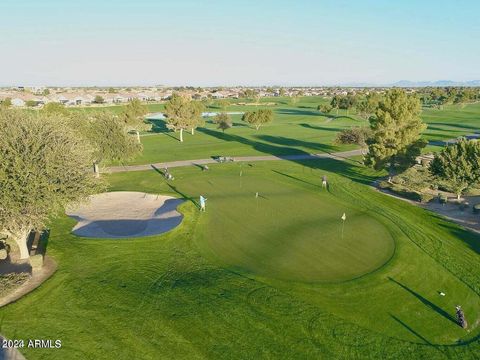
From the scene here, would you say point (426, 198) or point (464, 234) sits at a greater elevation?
point (426, 198)

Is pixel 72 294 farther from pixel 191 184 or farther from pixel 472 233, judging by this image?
pixel 472 233

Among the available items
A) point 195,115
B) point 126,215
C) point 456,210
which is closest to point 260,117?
point 195,115

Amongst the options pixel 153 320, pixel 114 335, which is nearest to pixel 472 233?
pixel 153 320

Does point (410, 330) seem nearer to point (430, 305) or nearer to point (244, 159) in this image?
point (430, 305)

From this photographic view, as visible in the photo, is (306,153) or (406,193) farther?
(306,153)

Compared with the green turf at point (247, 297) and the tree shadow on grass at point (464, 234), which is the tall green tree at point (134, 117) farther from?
the tree shadow on grass at point (464, 234)

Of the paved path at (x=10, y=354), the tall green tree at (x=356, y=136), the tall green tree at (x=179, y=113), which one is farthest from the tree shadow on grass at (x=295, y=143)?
the paved path at (x=10, y=354)
